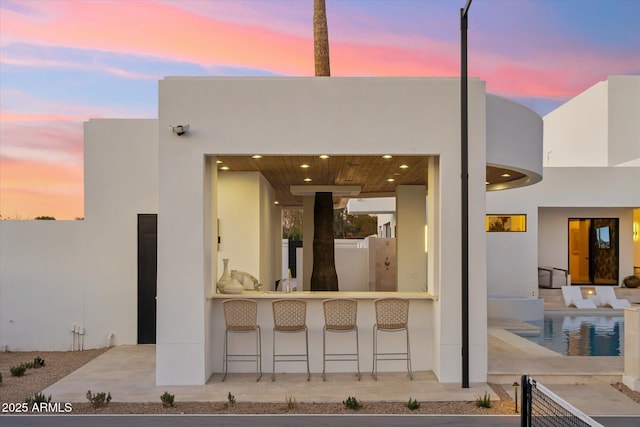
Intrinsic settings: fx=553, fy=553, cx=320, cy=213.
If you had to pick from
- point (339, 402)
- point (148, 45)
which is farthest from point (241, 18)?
point (339, 402)

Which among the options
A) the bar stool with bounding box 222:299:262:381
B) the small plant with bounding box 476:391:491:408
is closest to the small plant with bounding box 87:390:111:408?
the bar stool with bounding box 222:299:262:381

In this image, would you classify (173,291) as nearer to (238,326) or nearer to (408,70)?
(238,326)

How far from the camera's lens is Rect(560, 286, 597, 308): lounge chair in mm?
15648

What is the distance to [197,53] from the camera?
1353 cm

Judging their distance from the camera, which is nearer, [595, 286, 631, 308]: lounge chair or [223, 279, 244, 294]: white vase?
[223, 279, 244, 294]: white vase

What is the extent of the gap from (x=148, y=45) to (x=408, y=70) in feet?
22.7

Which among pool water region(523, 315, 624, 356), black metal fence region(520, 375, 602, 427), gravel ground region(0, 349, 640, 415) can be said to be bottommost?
pool water region(523, 315, 624, 356)

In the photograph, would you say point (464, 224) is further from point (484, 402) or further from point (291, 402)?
point (291, 402)

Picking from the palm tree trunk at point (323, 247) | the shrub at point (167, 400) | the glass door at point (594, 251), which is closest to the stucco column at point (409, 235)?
the palm tree trunk at point (323, 247)

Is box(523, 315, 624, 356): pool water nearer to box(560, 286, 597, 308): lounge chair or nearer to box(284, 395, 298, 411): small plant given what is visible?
box(560, 286, 597, 308): lounge chair

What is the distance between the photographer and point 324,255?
1215cm

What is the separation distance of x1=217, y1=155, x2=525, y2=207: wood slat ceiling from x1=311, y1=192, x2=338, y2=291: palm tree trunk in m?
0.82

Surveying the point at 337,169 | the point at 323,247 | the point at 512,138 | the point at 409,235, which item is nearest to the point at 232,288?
the point at 337,169

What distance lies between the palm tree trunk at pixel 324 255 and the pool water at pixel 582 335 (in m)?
4.30
